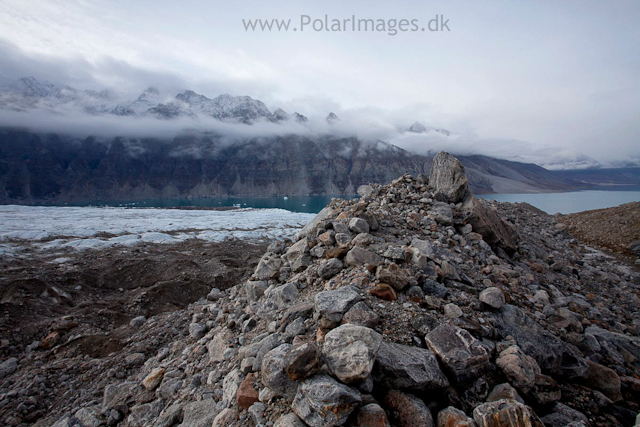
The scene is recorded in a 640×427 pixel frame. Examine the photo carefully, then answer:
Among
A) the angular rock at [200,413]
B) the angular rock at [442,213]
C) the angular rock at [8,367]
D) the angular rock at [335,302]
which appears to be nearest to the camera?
the angular rock at [200,413]

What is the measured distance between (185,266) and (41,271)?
250 inches

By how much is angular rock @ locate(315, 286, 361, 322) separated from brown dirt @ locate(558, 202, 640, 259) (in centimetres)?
2026

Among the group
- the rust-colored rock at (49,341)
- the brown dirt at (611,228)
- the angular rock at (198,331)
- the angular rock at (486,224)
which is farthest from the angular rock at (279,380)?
the brown dirt at (611,228)

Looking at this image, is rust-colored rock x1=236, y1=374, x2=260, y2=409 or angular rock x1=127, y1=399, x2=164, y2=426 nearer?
rust-colored rock x1=236, y1=374, x2=260, y2=409

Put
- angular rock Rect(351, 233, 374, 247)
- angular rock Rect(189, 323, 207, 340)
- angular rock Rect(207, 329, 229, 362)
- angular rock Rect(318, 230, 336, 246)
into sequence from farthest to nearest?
angular rock Rect(189, 323, 207, 340) < angular rock Rect(318, 230, 336, 246) < angular rock Rect(351, 233, 374, 247) < angular rock Rect(207, 329, 229, 362)

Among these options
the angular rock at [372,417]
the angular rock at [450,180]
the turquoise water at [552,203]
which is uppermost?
the angular rock at [450,180]

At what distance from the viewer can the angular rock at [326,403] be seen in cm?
234

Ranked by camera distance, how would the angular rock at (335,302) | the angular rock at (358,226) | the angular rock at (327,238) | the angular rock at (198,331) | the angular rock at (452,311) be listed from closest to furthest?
the angular rock at (335,302) < the angular rock at (452,311) < the angular rock at (327,238) < the angular rock at (358,226) < the angular rock at (198,331)

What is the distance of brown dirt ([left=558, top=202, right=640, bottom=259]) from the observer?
16969 millimetres

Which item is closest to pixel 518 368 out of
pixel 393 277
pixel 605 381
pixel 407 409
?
pixel 407 409

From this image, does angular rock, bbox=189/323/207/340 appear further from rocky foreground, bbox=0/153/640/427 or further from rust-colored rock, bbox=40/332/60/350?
rust-colored rock, bbox=40/332/60/350

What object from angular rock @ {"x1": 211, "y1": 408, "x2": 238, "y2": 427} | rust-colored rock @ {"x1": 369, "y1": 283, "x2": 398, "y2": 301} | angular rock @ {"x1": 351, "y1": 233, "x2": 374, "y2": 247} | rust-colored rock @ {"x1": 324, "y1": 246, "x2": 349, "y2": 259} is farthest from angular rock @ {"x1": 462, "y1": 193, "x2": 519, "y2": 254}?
angular rock @ {"x1": 211, "y1": 408, "x2": 238, "y2": 427}

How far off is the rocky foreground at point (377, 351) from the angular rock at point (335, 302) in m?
0.02

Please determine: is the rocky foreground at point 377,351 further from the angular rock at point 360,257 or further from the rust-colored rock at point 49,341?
the rust-colored rock at point 49,341
